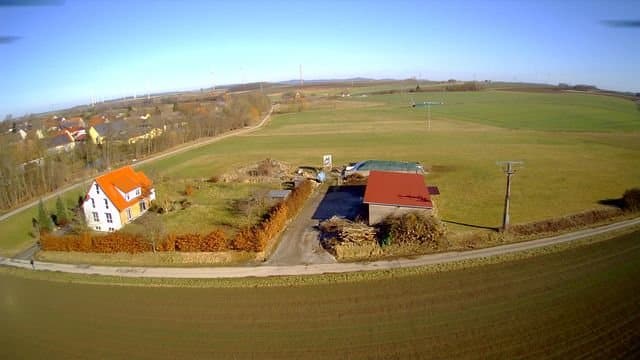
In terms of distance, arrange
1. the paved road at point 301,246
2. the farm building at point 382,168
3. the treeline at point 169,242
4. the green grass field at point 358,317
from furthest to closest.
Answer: the farm building at point 382,168 → the treeline at point 169,242 → the paved road at point 301,246 → the green grass field at point 358,317

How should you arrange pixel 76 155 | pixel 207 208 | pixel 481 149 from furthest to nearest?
pixel 481 149, pixel 76 155, pixel 207 208

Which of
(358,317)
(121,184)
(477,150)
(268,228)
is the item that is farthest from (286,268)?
(477,150)

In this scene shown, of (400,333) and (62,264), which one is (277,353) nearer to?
(400,333)

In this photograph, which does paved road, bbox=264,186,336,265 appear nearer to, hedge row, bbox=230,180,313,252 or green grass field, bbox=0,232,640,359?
hedge row, bbox=230,180,313,252

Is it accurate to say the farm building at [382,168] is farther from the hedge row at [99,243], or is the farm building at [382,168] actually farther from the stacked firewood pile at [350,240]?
the hedge row at [99,243]

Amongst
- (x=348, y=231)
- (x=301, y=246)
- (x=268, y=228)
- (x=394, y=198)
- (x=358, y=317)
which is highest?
(x=394, y=198)

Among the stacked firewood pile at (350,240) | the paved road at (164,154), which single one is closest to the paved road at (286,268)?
the stacked firewood pile at (350,240)

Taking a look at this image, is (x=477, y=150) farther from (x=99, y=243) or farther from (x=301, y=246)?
(x=99, y=243)

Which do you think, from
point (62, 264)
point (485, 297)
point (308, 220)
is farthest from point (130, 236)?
point (485, 297)
